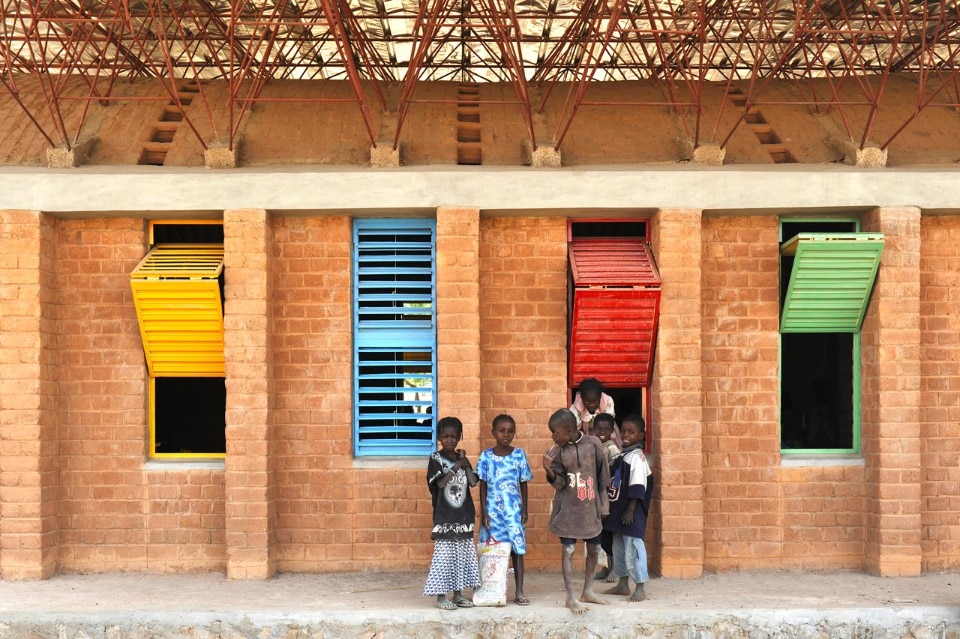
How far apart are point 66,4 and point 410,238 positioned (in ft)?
22.5

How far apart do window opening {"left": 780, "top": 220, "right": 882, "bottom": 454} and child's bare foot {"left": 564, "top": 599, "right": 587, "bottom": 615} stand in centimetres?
307

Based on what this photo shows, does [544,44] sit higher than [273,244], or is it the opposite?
[544,44]

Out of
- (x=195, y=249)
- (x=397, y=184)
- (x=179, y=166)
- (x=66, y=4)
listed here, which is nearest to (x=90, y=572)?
(x=195, y=249)

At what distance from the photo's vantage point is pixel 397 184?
32.2ft

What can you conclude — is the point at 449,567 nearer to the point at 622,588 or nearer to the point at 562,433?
the point at 562,433

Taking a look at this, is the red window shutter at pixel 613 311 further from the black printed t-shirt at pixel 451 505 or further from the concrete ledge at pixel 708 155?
the black printed t-shirt at pixel 451 505

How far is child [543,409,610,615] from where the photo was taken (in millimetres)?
8094

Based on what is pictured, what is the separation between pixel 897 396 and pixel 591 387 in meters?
2.95

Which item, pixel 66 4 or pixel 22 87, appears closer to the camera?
pixel 22 87

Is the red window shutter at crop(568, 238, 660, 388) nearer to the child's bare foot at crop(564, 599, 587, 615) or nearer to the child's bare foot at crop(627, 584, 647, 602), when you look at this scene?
the child's bare foot at crop(627, 584, 647, 602)

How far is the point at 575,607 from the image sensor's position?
27.1 ft

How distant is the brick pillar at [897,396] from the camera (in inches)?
383

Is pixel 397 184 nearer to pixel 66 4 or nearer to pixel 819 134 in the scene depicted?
pixel 819 134

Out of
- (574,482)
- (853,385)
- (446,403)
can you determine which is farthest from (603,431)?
(853,385)
